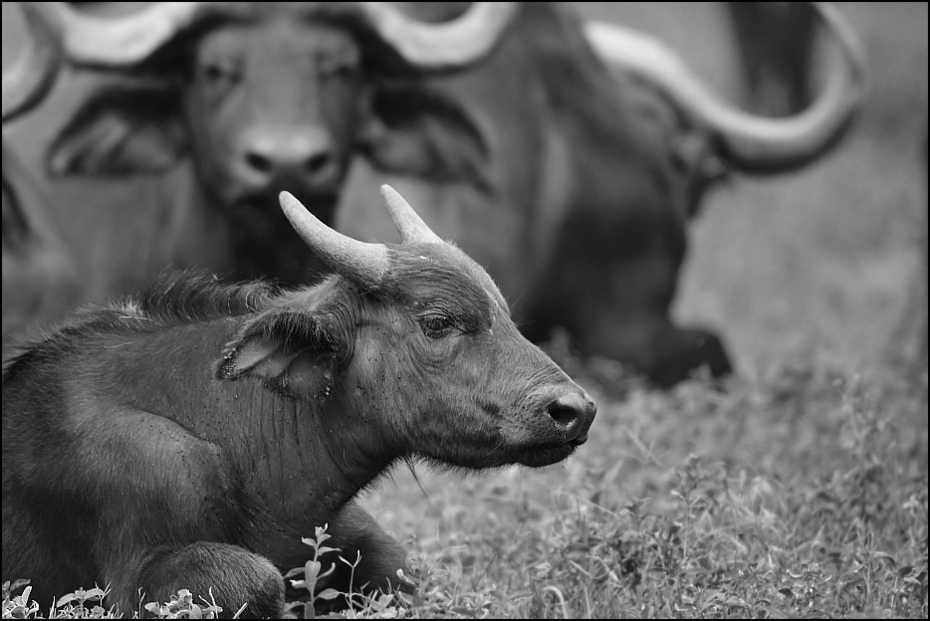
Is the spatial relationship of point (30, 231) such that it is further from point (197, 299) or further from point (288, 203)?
point (288, 203)

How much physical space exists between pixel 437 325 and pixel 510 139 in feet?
16.7

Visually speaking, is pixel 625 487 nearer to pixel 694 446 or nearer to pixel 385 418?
pixel 694 446

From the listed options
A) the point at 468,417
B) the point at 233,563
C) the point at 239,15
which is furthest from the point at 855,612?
the point at 239,15

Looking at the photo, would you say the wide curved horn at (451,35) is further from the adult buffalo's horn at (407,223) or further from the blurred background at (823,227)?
the adult buffalo's horn at (407,223)

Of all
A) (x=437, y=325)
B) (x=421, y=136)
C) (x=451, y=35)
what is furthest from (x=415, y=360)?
(x=451, y=35)

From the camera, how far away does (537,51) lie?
977 cm

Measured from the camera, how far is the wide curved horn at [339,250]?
174 inches

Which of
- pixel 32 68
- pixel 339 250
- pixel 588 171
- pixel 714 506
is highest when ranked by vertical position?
pixel 339 250

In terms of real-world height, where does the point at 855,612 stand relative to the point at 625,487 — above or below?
above

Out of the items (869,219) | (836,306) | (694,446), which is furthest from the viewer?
(869,219)

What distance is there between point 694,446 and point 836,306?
4919 millimetres

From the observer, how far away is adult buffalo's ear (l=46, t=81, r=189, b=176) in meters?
8.20

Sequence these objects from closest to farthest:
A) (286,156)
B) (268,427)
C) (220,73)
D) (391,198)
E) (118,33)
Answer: (268,427), (391,198), (286,156), (220,73), (118,33)

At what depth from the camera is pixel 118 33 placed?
313 inches
